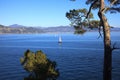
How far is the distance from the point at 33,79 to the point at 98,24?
265 inches

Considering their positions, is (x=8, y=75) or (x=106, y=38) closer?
(x=106, y=38)

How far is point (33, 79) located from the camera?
60.0 ft

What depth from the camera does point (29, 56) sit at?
2042 centimetres

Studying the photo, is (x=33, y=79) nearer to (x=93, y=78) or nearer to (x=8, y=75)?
(x=93, y=78)

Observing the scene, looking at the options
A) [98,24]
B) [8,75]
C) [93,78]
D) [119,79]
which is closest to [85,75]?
[93,78]

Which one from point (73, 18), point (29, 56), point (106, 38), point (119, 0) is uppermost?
point (119, 0)

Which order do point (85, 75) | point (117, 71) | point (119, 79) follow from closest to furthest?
point (119, 79) < point (85, 75) < point (117, 71)

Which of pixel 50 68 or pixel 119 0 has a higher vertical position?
pixel 119 0

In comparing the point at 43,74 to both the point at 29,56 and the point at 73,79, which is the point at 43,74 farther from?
the point at 73,79

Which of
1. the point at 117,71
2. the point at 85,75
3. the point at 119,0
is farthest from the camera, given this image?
the point at 117,71

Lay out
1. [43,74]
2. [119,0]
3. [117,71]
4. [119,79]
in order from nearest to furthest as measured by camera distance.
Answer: [119,0]
[43,74]
[119,79]
[117,71]

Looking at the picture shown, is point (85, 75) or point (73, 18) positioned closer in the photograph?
point (73, 18)

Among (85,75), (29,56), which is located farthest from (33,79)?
(85,75)

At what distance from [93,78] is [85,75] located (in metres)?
3.41
